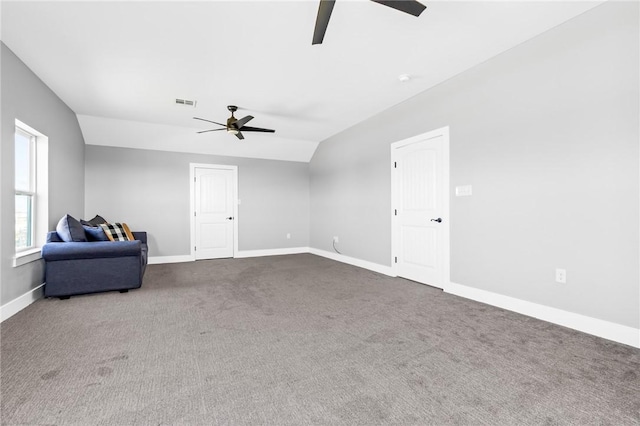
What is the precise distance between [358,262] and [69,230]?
425cm

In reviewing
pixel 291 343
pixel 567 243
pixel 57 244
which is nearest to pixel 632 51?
pixel 567 243

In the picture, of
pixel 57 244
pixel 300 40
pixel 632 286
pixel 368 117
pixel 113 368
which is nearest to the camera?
pixel 113 368

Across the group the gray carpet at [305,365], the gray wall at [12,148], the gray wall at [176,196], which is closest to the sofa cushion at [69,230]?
the gray wall at [12,148]

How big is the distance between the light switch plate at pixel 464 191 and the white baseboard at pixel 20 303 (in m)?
4.83

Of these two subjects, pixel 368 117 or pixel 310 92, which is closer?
pixel 310 92

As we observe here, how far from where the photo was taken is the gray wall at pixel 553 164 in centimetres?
228

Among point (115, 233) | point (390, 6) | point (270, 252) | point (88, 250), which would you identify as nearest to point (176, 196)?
point (115, 233)

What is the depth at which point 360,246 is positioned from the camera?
17.8 ft

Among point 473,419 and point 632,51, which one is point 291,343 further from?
point 632,51

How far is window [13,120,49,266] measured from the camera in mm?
3299

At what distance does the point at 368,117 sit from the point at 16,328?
199 inches

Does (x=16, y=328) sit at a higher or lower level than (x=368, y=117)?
lower

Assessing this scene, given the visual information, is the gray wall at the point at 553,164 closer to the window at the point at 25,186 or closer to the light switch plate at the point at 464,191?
the light switch plate at the point at 464,191

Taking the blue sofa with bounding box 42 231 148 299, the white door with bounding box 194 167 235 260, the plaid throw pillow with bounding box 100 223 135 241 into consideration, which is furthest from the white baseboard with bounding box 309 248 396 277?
the plaid throw pillow with bounding box 100 223 135 241
